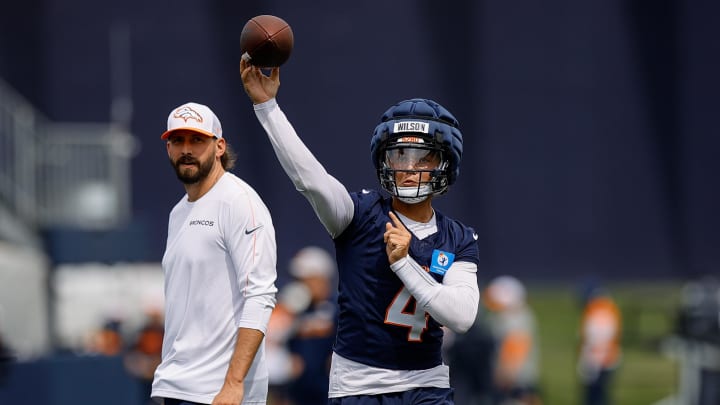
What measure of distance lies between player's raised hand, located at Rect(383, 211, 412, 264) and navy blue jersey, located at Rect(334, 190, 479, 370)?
0.18m

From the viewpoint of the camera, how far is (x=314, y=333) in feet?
29.0

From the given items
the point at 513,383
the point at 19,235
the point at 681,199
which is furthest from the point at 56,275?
the point at 681,199

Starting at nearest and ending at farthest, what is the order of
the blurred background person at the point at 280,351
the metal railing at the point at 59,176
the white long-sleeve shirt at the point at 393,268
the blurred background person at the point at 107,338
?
the white long-sleeve shirt at the point at 393,268
the blurred background person at the point at 280,351
the blurred background person at the point at 107,338
the metal railing at the point at 59,176

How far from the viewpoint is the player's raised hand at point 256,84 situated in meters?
4.26

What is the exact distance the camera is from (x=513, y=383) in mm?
13133

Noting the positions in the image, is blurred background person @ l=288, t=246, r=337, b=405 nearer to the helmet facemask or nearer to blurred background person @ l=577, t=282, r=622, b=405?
the helmet facemask

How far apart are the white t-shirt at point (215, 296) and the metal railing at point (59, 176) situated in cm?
971

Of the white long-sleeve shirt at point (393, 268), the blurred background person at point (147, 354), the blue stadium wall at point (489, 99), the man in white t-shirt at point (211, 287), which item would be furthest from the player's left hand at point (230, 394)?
the blue stadium wall at point (489, 99)

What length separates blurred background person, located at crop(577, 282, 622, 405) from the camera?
42.3 ft

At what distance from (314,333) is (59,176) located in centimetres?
738

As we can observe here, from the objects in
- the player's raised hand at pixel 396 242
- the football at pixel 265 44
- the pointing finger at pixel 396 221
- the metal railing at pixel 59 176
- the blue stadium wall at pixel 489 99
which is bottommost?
the player's raised hand at pixel 396 242

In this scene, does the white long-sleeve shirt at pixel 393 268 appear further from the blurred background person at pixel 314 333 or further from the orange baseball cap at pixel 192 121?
→ the blurred background person at pixel 314 333

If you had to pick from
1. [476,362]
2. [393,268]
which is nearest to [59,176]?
[476,362]

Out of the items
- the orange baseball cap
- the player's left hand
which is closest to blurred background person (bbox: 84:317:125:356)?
the orange baseball cap
